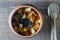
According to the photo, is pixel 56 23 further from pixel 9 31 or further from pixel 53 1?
pixel 9 31

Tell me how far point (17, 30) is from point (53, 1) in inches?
8.0

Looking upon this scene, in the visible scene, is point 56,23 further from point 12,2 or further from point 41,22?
point 12,2

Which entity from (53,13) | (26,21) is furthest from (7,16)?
(53,13)

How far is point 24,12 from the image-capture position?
62 centimetres

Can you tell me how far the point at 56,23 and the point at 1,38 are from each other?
248 mm

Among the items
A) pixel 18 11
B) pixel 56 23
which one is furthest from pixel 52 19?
pixel 18 11

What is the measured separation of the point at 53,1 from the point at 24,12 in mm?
140

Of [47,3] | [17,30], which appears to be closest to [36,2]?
[47,3]

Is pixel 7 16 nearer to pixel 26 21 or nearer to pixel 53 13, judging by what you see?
pixel 26 21

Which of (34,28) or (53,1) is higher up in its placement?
(53,1)

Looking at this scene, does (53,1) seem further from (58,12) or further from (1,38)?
(1,38)

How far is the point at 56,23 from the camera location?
0.66 metres

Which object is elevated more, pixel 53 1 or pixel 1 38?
pixel 53 1

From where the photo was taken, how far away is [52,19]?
2.09 ft
